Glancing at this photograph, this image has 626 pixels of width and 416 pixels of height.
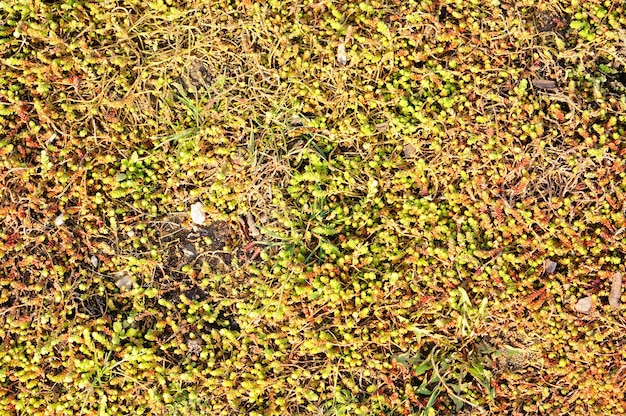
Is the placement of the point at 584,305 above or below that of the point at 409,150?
below

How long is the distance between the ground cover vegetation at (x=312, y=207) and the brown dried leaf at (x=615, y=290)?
0.05ft

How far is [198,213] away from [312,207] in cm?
68

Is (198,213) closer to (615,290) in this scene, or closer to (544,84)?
(544,84)

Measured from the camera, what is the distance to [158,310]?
3316mm

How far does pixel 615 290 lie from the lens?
10.5 feet

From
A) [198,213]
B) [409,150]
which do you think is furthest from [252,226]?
[409,150]

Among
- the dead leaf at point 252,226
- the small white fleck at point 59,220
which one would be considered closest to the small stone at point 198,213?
the dead leaf at point 252,226

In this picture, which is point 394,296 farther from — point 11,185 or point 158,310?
point 11,185

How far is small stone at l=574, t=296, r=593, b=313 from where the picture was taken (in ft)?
10.5

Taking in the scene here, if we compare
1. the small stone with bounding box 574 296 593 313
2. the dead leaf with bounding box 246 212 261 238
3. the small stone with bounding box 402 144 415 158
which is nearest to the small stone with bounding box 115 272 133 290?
the dead leaf with bounding box 246 212 261 238

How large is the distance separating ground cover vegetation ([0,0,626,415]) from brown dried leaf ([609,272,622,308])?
0.05 feet

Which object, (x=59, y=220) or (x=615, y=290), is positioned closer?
(x=615, y=290)

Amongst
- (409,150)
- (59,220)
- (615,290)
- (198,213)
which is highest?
(409,150)

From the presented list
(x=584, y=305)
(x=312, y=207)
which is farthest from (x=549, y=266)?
(x=312, y=207)
